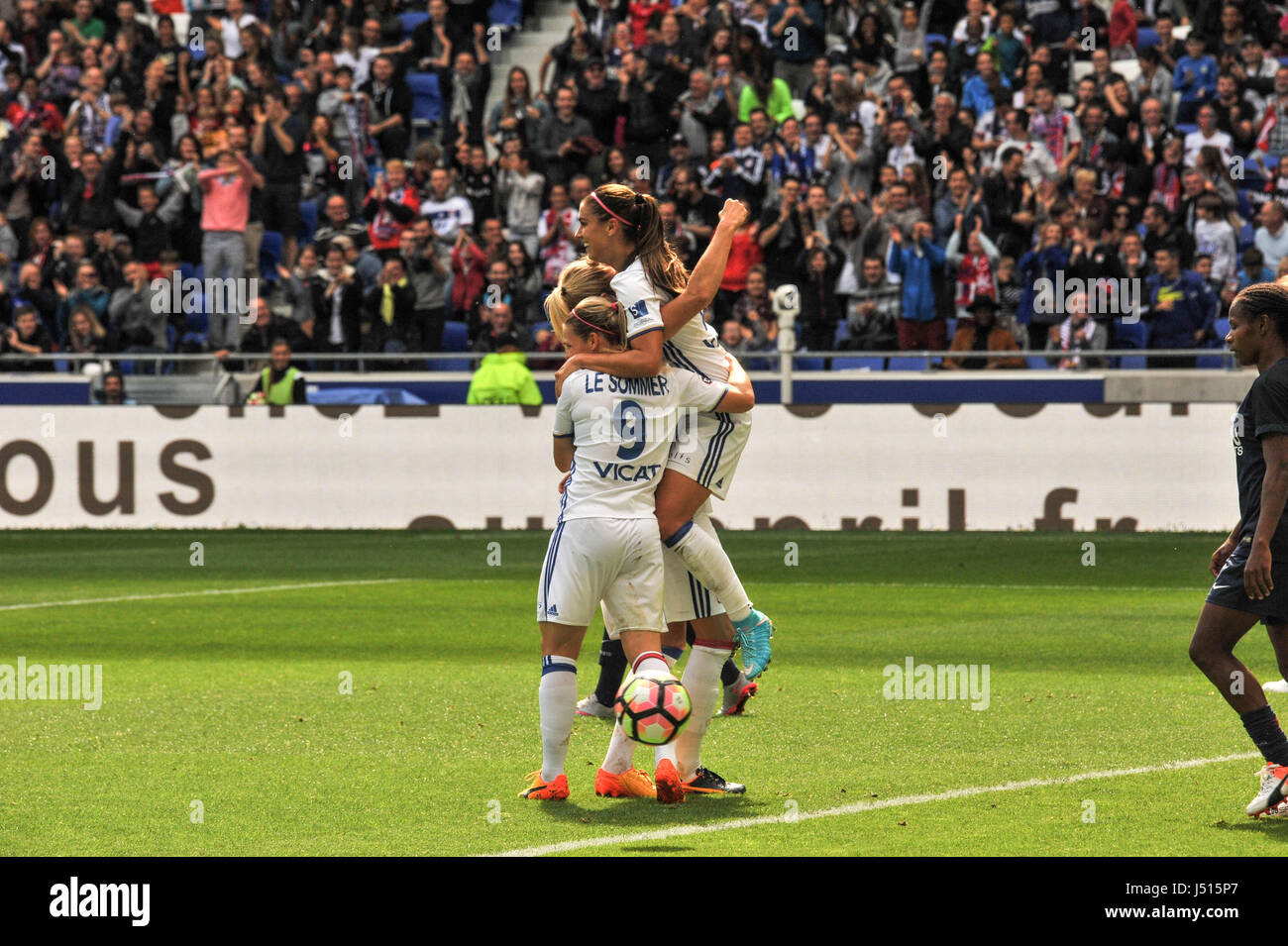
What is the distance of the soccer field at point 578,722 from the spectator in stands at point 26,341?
724 centimetres

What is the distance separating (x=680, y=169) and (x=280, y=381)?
18.1 ft

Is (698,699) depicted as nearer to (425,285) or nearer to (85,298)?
(425,285)

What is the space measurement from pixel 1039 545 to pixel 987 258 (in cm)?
487

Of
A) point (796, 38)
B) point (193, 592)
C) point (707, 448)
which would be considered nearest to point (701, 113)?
point (796, 38)

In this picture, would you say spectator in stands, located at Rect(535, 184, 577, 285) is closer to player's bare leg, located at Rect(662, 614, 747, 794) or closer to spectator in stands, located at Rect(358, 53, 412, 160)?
spectator in stands, located at Rect(358, 53, 412, 160)

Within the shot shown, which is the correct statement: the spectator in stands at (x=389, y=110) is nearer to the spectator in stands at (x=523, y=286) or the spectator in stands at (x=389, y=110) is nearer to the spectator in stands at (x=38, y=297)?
the spectator in stands at (x=523, y=286)

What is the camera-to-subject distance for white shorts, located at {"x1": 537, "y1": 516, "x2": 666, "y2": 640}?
7.02 meters

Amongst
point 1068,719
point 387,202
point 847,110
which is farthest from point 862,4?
point 1068,719

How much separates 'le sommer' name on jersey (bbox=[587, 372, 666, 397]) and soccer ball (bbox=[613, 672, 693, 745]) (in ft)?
3.62

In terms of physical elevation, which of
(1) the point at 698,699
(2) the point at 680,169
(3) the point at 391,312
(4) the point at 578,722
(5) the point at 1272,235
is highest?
(2) the point at 680,169

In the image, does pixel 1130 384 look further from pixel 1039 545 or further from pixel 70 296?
pixel 70 296

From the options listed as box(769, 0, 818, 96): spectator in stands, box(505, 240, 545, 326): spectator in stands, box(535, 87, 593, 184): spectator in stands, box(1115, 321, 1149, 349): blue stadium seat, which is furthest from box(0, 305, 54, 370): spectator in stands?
box(1115, 321, 1149, 349): blue stadium seat

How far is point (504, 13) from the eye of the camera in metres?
28.5

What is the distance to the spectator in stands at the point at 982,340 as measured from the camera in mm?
21047
